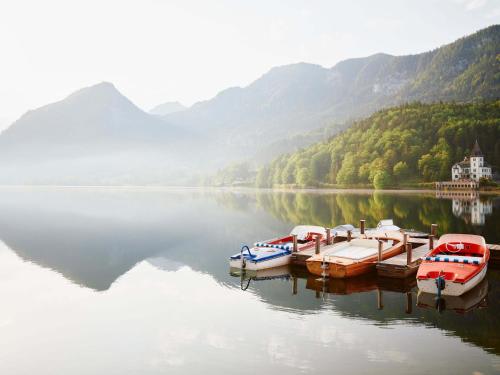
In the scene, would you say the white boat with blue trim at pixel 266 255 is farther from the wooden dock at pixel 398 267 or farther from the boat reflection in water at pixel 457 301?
the boat reflection in water at pixel 457 301

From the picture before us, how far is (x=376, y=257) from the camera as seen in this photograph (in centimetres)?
3081

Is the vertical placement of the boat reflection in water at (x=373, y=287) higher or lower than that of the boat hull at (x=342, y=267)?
lower

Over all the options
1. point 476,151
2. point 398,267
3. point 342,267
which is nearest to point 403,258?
point 398,267

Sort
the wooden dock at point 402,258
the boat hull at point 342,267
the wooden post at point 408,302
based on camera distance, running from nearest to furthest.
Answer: the wooden post at point 408,302, the boat hull at point 342,267, the wooden dock at point 402,258

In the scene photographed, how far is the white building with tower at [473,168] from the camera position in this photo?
586ft

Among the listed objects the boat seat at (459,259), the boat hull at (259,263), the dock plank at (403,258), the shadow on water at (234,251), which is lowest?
the shadow on water at (234,251)

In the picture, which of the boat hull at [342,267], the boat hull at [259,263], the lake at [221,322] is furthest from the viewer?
the boat hull at [259,263]

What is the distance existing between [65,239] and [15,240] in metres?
5.31

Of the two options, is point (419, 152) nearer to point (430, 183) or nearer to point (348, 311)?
point (430, 183)

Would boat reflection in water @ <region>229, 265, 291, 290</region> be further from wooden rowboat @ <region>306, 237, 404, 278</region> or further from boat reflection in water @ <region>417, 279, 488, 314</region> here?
boat reflection in water @ <region>417, 279, 488, 314</region>

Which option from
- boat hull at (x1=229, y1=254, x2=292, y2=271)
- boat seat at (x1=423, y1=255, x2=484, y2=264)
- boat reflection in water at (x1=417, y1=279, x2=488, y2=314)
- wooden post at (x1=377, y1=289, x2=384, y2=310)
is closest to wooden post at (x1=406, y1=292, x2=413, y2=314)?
boat reflection in water at (x1=417, y1=279, x2=488, y2=314)

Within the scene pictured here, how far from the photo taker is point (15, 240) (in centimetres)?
5141

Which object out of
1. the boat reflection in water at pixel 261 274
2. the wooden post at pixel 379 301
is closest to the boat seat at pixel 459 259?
the wooden post at pixel 379 301

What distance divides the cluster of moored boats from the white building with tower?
522ft
